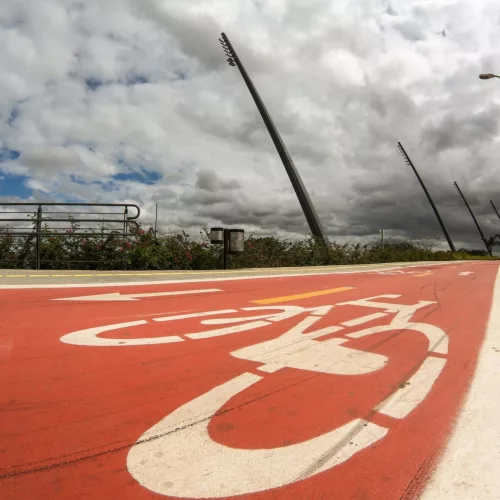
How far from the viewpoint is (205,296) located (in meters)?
6.33

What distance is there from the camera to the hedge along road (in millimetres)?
1555

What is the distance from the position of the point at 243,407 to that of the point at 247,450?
43cm

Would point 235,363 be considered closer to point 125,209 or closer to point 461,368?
point 461,368

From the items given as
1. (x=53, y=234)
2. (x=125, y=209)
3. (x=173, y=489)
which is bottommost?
(x=173, y=489)

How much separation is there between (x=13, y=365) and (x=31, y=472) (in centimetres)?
152

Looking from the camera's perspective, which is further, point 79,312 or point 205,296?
point 205,296

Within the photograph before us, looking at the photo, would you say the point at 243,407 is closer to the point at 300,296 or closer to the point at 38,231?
the point at 300,296

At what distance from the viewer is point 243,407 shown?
2.19 meters

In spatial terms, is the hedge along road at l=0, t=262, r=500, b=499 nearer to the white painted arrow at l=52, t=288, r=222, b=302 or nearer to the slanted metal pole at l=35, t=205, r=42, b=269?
the white painted arrow at l=52, t=288, r=222, b=302

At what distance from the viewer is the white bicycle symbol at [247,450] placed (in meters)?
1.54

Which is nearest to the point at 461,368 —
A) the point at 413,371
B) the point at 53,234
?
the point at 413,371

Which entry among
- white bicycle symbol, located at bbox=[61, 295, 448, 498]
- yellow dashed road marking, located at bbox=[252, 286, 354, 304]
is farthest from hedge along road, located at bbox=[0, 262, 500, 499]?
yellow dashed road marking, located at bbox=[252, 286, 354, 304]

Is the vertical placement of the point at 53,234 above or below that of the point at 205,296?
above

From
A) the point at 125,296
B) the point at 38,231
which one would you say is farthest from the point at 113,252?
the point at 125,296
